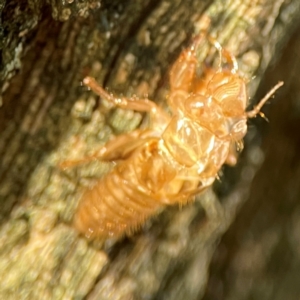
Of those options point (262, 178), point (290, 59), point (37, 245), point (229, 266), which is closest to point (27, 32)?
point (37, 245)

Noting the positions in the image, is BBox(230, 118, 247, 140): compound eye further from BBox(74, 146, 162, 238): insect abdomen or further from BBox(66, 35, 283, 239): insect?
BBox(74, 146, 162, 238): insect abdomen

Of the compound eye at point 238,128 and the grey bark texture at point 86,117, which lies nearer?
the grey bark texture at point 86,117

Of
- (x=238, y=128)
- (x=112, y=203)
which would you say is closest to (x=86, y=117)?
(x=112, y=203)

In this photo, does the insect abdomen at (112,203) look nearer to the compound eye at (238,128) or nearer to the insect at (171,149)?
the insect at (171,149)

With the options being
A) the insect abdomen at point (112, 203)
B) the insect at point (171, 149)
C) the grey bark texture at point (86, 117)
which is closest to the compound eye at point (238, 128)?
Result: the insect at point (171, 149)

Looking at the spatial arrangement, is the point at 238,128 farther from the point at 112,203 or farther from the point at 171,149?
the point at 112,203

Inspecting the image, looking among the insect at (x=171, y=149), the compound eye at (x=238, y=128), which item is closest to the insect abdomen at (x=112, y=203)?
the insect at (x=171, y=149)
